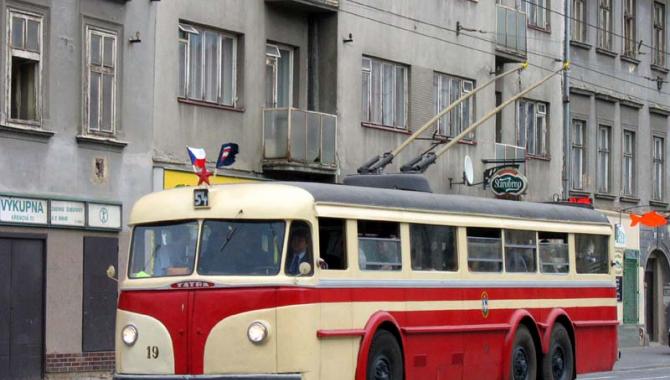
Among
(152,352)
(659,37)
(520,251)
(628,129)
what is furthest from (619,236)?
(152,352)

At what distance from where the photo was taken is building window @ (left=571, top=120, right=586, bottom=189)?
44781 millimetres

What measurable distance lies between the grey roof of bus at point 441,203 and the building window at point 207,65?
28.6 feet

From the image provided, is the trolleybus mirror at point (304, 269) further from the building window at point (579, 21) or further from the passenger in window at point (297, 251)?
the building window at point (579, 21)

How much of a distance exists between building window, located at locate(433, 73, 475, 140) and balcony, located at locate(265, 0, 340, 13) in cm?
510

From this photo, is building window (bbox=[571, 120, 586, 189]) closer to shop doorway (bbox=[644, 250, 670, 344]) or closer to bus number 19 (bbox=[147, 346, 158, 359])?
shop doorway (bbox=[644, 250, 670, 344])

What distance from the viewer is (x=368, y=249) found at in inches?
718

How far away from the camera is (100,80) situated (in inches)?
1064

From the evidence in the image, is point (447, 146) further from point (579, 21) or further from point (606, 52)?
point (606, 52)

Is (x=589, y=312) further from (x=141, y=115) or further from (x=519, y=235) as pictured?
(x=141, y=115)

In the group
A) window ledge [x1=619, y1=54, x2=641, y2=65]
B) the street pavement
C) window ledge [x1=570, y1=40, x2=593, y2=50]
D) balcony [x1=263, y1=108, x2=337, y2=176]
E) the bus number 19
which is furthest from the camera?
window ledge [x1=619, y1=54, x2=641, y2=65]

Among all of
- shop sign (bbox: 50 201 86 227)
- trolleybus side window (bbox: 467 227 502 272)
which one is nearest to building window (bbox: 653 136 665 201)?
shop sign (bbox: 50 201 86 227)

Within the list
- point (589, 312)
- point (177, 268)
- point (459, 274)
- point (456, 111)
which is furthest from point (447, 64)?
point (177, 268)

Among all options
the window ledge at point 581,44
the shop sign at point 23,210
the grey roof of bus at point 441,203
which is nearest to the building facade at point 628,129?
the window ledge at point 581,44

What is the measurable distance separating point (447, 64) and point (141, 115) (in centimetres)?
1170
